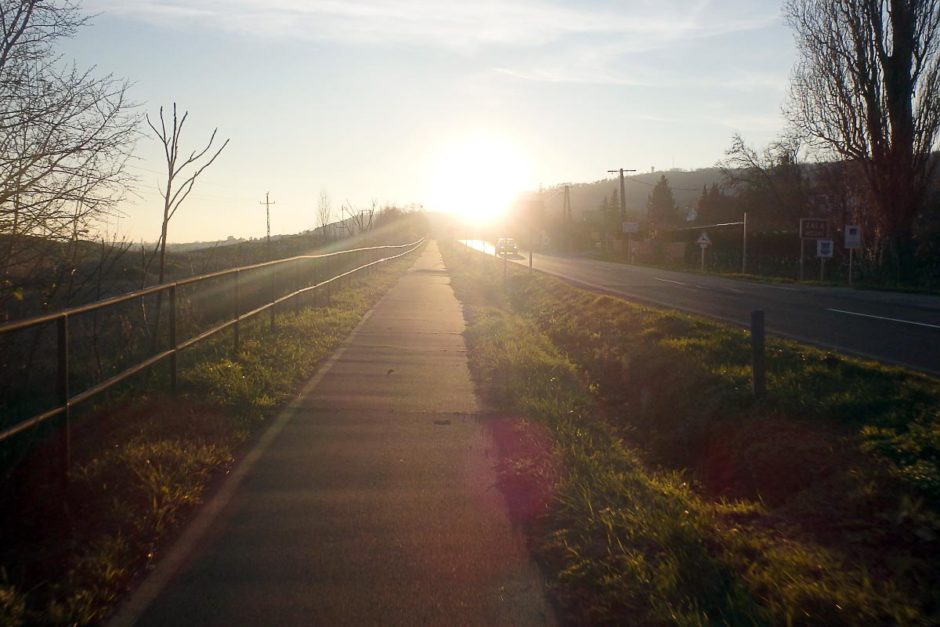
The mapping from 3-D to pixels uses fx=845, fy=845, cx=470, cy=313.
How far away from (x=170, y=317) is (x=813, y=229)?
30227 millimetres

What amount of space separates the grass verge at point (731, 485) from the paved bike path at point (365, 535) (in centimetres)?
40

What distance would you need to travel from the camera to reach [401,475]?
21.1 ft

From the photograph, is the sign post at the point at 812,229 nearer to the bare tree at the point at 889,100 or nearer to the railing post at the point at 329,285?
the bare tree at the point at 889,100

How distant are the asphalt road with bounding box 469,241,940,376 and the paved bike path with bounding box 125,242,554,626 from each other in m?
6.52

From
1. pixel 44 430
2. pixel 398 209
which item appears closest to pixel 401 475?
pixel 44 430

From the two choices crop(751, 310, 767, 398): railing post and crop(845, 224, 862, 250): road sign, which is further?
crop(845, 224, 862, 250): road sign

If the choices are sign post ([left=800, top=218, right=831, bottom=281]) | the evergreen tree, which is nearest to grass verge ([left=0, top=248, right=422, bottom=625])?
Result: sign post ([left=800, top=218, right=831, bottom=281])

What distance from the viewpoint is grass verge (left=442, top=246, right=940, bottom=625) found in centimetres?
419

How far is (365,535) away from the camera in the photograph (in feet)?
17.1

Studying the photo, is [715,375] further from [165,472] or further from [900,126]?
[900,126]

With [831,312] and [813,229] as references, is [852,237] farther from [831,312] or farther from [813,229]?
[831,312]

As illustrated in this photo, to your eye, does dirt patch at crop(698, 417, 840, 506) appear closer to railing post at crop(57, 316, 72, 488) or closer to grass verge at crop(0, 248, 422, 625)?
grass verge at crop(0, 248, 422, 625)

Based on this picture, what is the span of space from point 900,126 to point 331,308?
23.3 meters

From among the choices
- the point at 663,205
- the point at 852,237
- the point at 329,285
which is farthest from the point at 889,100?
the point at 663,205
